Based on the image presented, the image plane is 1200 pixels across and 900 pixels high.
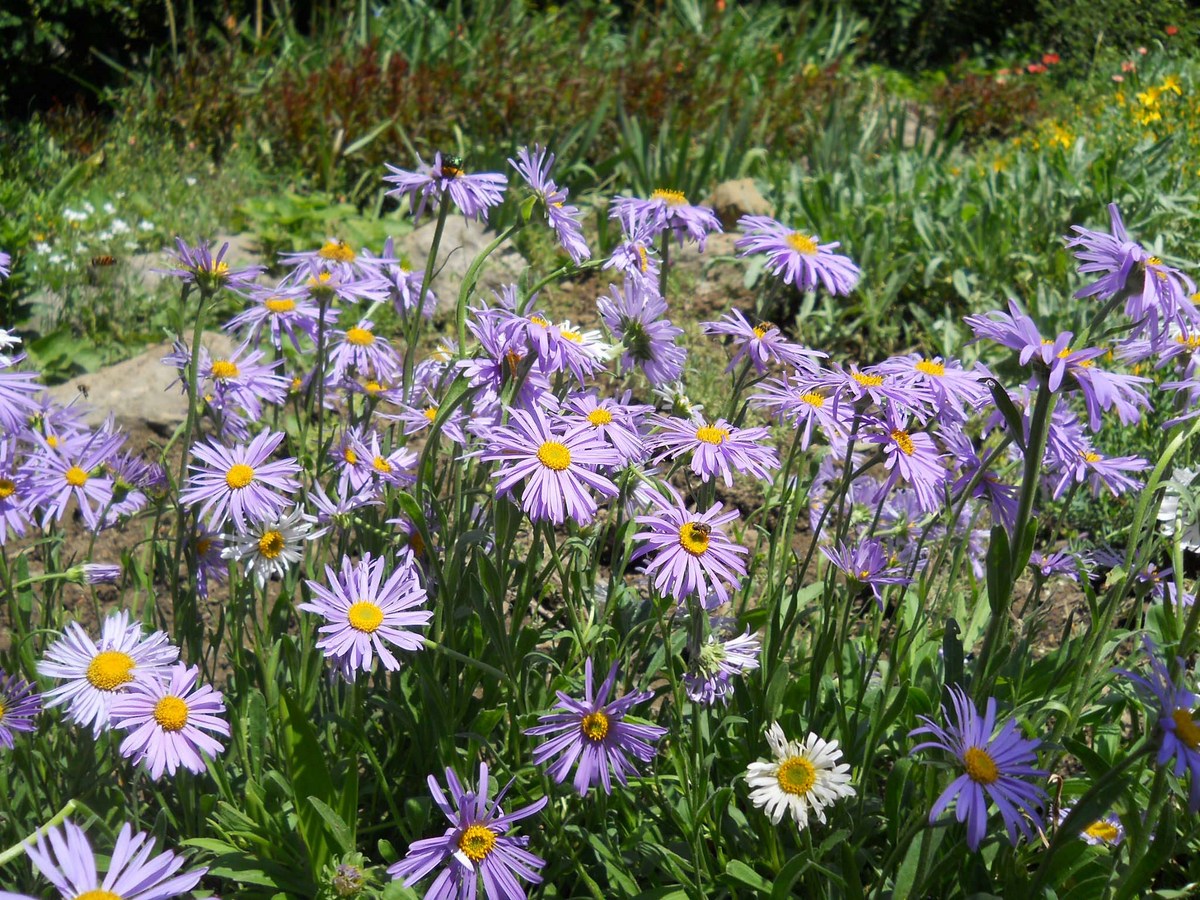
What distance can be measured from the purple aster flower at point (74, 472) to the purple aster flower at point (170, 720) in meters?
0.48

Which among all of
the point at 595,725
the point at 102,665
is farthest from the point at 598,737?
the point at 102,665

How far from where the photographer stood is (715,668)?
1701 mm

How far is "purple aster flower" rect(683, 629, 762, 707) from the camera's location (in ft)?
5.54

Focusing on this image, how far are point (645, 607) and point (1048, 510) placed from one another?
1.75 m

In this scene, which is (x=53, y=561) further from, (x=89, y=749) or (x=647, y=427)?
(x=647, y=427)

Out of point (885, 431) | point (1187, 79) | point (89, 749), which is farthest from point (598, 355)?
point (1187, 79)

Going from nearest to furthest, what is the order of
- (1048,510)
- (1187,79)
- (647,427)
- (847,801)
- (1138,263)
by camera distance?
1. (1138,263)
2. (847,801)
3. (647,427)
4. (1048,510)
5. (1187,79)

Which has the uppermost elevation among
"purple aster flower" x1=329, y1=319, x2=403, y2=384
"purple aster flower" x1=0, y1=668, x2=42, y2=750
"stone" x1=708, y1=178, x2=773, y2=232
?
"purple aster flower" x1=329, y1=319, x2=403, y2=384

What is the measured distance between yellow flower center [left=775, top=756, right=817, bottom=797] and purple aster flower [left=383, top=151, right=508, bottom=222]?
106cm

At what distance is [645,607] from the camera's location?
200cm

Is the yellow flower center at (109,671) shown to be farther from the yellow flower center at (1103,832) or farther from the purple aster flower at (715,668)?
the yellow flower center at (1103,832)

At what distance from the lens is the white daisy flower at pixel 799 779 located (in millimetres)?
1505

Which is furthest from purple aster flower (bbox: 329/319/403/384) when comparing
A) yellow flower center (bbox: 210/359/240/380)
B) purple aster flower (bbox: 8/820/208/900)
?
purple aster flower (bbox: 8/820/208/900)

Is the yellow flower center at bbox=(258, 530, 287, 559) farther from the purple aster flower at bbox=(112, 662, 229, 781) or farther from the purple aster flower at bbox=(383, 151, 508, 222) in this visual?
the purple aster flower at bbox=(383, 151, 508, 222)
